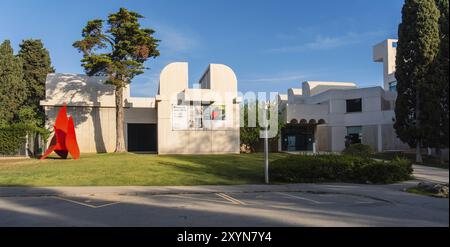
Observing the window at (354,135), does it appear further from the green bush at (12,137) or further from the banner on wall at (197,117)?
the green bush at (12,137)

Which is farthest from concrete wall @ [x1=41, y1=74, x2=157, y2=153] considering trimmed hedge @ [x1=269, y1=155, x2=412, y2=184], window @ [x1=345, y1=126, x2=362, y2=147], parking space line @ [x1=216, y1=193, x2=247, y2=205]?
parking space line @ [x1=216, y1=193, x2=247, y2=205]

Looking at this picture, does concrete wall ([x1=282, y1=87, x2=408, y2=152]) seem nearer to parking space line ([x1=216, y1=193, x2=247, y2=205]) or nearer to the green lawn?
the green lawn

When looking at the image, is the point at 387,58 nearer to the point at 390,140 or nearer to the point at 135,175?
the point at 390,140

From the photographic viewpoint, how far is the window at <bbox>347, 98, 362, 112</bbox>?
152 ft

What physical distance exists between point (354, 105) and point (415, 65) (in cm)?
1817

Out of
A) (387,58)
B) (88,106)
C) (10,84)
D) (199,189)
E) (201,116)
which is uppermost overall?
(387,58)

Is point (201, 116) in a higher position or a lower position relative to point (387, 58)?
lower

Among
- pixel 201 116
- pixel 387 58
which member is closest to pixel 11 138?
pixel 201 116

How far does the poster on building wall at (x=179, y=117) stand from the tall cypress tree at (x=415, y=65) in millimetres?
17731

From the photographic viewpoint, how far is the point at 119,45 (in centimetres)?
3362

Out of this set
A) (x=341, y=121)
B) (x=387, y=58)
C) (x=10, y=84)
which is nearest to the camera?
(x=10, y=84)

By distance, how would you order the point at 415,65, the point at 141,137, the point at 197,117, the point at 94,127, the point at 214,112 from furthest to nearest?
the point at 141,137 → the point at 94,127 → the point at 214,112 → the point at 197,117 → the point at 415,65

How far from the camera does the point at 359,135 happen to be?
45.9m
